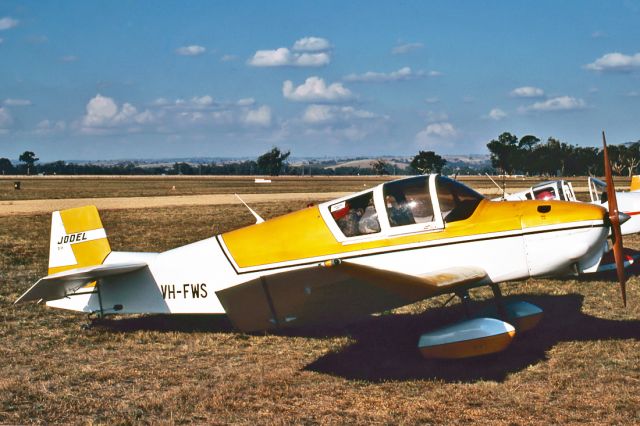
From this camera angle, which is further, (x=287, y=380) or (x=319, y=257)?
(x=319, y=257)

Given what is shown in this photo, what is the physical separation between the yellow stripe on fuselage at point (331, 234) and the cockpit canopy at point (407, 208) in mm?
95

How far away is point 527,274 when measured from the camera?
7270mm

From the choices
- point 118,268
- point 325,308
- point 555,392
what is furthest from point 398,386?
point 118,268

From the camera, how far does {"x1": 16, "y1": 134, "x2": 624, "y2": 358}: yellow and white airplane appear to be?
6.59 metres

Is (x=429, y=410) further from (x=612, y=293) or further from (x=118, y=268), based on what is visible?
(x=612, y=293)

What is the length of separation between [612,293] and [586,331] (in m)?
2.83

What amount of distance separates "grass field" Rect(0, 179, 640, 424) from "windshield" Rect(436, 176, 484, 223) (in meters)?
1.66

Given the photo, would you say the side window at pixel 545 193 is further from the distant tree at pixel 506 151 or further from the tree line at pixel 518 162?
the distant tree at pixel 506 151

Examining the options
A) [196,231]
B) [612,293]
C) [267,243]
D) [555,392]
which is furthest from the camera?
[196,231]

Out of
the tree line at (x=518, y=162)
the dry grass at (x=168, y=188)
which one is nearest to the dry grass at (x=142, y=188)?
the dry grass at (x=168, y=188)

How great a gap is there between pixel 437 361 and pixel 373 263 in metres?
1.30

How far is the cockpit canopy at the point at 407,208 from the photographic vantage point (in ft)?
24.3

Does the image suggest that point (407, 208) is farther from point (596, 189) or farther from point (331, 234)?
point (596, 189)

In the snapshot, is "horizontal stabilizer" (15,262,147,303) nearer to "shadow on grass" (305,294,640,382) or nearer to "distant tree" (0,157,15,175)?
"shadow on grass" (305,294,640,382)
